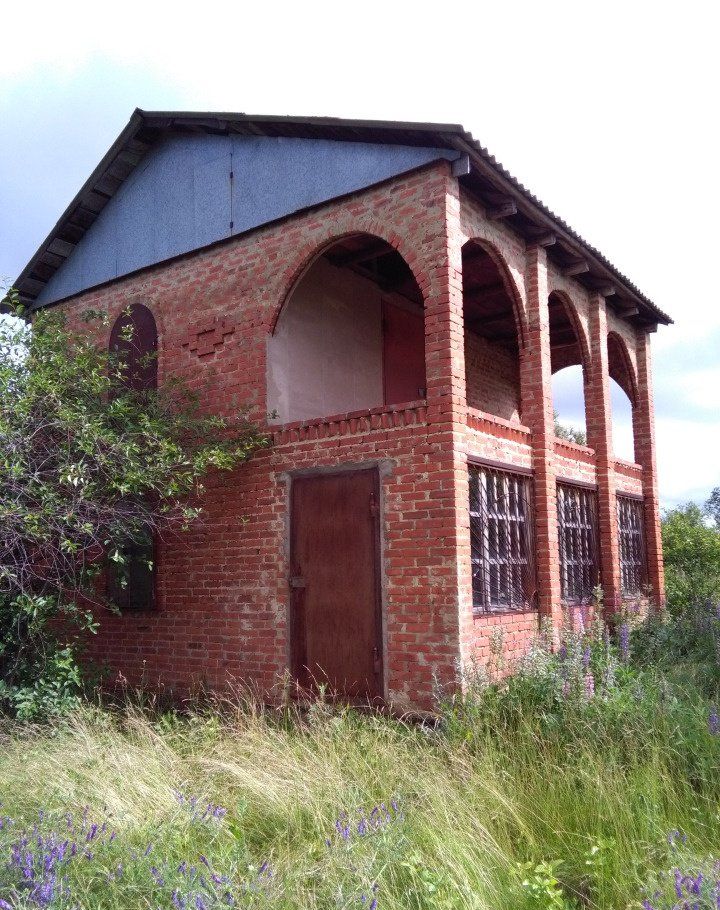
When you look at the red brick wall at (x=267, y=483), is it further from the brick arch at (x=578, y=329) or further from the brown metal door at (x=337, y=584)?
the brick arch at (x=578, y=329)

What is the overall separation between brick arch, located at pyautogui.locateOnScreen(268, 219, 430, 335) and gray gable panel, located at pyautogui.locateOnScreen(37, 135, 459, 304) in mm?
439

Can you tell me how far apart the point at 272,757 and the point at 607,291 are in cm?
836

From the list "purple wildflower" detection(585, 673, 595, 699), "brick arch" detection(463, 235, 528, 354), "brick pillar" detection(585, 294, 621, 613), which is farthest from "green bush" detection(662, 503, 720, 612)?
"purple wildflower" detection(585, 673, 595, 699)

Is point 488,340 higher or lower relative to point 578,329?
higher

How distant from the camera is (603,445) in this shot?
11.1 meters

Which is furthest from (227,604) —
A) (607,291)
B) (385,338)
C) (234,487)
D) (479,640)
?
(607,291)

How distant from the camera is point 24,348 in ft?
26.9

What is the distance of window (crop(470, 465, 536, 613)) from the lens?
803 cm

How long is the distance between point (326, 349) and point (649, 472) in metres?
6.06

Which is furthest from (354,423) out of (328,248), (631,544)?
(631,544)

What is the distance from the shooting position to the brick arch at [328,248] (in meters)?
7.97

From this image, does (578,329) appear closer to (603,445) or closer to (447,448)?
(603,445)

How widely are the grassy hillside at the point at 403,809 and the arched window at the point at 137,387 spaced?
3.11 metres

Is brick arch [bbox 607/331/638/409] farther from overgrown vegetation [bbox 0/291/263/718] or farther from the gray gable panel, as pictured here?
overgrown vegetation [bbox 0/291/263/718]
